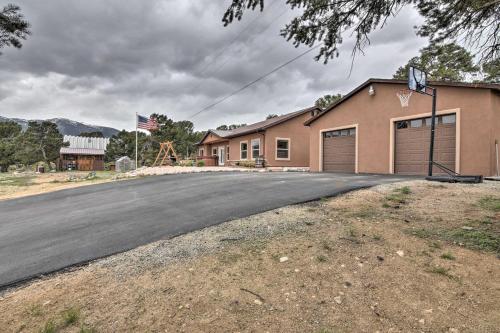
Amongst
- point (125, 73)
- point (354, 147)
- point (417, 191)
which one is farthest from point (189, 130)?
point (417, 191)

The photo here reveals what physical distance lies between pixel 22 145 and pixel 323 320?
40.3 meters

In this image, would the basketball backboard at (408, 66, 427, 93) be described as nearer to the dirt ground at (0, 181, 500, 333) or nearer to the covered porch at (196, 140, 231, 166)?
the dirt ground at (0, 181, 500, 333)

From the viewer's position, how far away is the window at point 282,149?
2049 cm

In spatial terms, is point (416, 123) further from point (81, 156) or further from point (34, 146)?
point (81, 156)

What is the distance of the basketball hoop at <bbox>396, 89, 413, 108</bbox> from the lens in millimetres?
12060

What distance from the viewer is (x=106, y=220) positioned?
18.8 feet

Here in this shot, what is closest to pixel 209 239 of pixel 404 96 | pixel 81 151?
pixel 404 96

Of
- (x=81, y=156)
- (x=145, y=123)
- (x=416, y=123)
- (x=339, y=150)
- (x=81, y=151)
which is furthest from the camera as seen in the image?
(x=81, y=151)

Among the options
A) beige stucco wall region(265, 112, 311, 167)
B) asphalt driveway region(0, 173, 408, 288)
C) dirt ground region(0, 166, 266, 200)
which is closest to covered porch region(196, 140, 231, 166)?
beige stucco wall region(265, 112, 311, 167)

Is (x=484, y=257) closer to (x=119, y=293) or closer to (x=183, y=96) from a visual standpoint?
(x=119, y=293)

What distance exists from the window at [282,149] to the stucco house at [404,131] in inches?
137

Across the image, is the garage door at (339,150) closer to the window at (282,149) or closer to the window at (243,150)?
the window at (282,149)

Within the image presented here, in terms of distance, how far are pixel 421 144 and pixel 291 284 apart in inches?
451

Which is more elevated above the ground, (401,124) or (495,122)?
(401,124)
